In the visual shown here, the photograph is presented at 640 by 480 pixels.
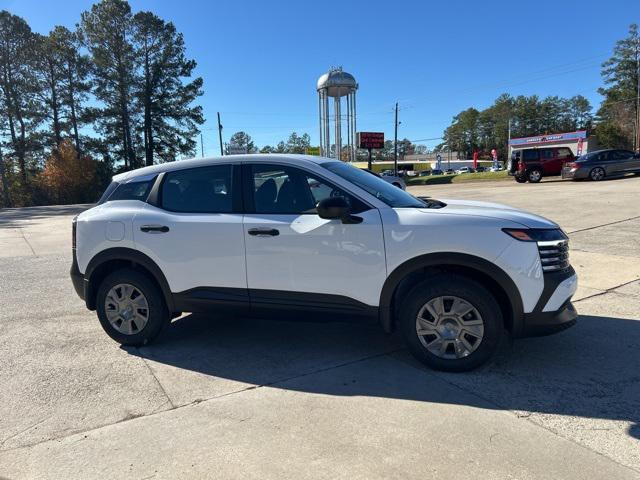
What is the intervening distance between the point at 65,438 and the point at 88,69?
166ft

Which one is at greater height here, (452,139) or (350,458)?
(452,139)

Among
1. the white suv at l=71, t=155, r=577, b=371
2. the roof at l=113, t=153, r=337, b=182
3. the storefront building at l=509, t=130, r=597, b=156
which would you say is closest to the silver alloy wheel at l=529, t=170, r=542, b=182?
the white suv at l=71, t=155, r=577, b=371

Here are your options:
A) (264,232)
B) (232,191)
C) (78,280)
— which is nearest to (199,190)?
(232,191)

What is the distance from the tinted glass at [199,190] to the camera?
4.24 m

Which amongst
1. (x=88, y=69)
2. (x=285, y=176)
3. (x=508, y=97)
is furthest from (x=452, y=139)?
(x=285, y=176)

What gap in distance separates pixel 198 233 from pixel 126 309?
108 cm

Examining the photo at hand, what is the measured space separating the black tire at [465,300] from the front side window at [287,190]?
3.23 ft

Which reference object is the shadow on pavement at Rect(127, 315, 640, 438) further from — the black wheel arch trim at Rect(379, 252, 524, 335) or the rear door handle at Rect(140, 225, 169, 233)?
the rear door handle at Rect(140, 225, 169, 233)

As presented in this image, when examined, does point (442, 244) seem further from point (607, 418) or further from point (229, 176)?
point (229, 176)

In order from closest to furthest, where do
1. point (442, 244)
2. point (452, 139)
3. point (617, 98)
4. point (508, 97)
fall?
point (442, 244) → point (617, 98) → point (508, 97) → point (452, 139)

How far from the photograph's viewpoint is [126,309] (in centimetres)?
446

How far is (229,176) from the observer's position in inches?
168

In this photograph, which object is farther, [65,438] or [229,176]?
[229,176]

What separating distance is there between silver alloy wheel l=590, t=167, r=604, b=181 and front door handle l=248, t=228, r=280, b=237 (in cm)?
2400
